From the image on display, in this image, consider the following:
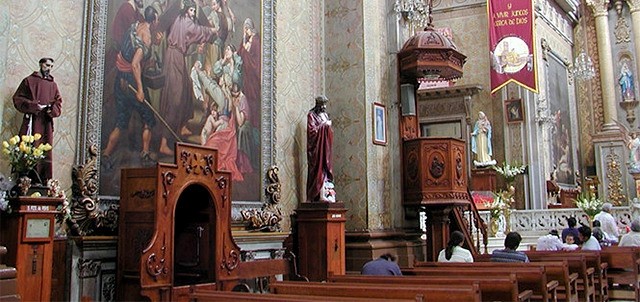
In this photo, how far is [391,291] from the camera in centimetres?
480

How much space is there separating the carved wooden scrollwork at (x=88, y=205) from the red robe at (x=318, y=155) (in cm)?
354

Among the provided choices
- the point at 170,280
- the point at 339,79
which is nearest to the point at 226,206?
the point at 170,280

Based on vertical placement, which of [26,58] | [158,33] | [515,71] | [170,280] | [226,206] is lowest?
[170,280]

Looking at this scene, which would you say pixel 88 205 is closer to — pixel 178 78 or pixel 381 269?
pixel 178 78

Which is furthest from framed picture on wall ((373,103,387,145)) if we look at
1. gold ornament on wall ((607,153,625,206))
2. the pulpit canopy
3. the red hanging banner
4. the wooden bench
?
gold ornament on wall ((607,153,625,206))

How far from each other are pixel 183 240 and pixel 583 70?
60.0ft

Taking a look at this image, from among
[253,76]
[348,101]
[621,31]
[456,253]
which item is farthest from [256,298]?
[621,31]

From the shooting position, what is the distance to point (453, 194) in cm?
1068

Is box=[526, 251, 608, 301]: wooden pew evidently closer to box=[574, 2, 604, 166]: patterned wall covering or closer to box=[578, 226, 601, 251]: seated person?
box=[578, 226, 601, 251]: seated person

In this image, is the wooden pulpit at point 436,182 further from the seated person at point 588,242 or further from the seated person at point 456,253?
the seated person at point 456,253

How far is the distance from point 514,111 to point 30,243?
654 inches

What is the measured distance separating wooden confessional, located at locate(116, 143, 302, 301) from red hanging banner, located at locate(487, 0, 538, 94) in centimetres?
1117

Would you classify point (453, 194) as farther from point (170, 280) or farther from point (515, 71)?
point (515, 71)

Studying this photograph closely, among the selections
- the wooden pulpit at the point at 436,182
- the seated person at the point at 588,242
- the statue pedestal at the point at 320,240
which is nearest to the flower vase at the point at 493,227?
the wooden pulpit at the point at 436,182
